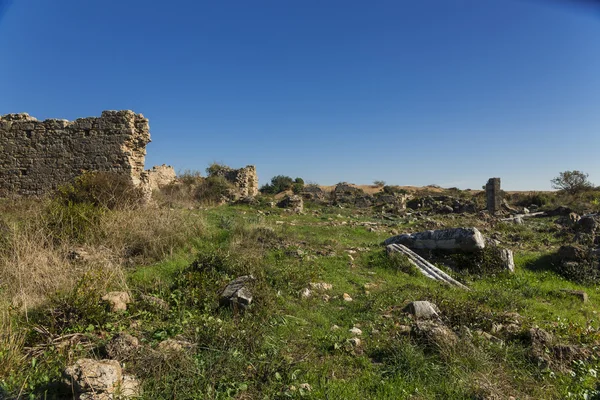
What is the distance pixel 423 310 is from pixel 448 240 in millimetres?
3869

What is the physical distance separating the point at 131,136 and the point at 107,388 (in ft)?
36.8

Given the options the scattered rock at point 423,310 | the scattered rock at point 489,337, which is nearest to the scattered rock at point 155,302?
the scattered rock at point 423,310

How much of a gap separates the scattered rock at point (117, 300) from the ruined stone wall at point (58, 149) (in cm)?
865

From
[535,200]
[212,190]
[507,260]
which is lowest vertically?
[507,260]

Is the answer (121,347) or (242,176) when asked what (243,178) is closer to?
(242,176)

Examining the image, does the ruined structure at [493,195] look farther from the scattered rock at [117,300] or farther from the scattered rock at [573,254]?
the scattered rock at [117,300]

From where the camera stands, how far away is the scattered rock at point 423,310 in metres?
4.39

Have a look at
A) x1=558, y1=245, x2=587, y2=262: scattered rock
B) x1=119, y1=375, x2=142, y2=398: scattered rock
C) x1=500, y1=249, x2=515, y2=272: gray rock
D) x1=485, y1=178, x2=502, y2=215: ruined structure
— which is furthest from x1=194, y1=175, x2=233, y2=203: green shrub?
x1=485, y1=178, x2=502, y2=215: ruined structure

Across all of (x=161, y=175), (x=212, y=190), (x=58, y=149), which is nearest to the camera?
(x=58, y=149)

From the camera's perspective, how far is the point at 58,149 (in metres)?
12.0

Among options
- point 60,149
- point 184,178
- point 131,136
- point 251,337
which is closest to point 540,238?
point 251,337

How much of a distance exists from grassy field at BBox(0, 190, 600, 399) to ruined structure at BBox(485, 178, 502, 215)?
49.4 feet

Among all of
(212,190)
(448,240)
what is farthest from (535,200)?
(212,190)

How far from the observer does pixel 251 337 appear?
3389 millimetres
